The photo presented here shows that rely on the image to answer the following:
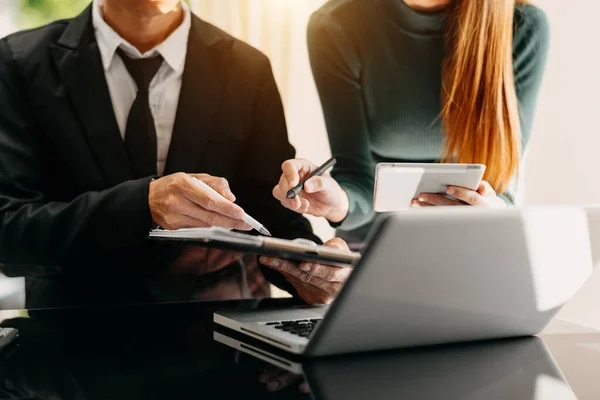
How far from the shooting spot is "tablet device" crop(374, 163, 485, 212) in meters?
1.53

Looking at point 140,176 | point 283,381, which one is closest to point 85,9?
point 140,176

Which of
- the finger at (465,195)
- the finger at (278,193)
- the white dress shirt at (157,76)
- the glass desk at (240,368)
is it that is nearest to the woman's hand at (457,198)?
the finger at (465,195)

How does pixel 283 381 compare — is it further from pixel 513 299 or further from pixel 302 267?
pixel 302 267

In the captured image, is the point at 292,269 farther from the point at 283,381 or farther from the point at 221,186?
the point at 283,381

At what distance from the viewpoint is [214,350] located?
39.1 inches

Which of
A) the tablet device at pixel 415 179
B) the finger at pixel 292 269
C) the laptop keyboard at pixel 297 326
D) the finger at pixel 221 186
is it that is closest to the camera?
the laptop keyboard at pixel 297 326

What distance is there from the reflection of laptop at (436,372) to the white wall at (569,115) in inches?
54.9

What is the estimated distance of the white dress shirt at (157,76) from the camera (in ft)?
5.93

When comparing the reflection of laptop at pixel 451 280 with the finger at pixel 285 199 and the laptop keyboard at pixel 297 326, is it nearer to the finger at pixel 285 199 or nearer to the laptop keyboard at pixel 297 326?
the laptop keyboard at pixel 297 326

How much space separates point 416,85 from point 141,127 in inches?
35.0

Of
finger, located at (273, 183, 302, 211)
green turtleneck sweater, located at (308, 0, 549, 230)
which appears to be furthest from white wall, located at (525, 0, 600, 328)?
finger, located at (273, 183, 302, 211)

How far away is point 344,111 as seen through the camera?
6.72ft

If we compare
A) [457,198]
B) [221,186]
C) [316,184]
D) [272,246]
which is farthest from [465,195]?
[272,246]

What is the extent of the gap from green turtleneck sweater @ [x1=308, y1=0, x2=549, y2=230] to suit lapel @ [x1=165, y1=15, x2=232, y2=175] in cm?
30
